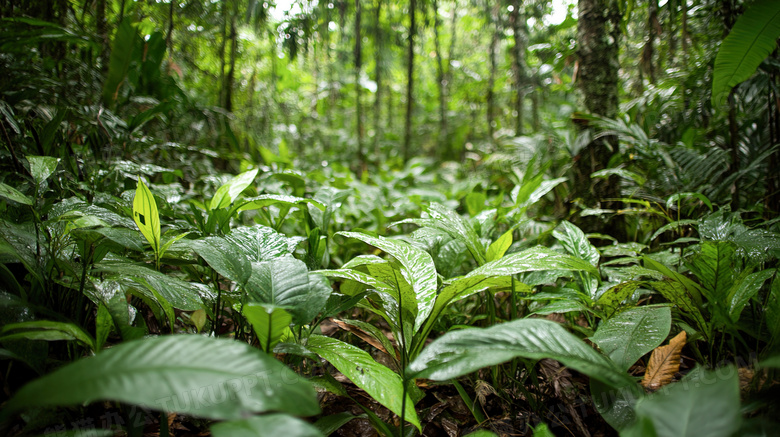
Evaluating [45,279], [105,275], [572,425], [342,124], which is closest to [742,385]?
[572,425]

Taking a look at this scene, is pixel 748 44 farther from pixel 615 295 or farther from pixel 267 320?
pixel 267 320

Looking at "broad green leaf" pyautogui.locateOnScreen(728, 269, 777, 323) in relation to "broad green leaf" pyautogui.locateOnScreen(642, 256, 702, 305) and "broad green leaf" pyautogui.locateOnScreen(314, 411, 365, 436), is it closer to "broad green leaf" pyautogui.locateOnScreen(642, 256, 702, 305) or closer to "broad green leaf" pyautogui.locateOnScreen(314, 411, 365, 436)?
"broad green leaf" pyautogui.locateOnScreen(642, 256, 702, 305)

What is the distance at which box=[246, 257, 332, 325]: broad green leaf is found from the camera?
2.41ft

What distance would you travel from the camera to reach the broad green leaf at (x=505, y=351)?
62cm

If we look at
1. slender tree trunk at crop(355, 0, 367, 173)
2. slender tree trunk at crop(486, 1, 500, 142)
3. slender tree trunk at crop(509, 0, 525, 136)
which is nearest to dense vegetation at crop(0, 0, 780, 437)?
slender tree trunk at crop(509, 0, 525, 136)

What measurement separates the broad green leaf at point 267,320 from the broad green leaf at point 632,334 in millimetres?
751

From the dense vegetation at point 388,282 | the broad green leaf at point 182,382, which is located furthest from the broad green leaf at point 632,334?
the broad green leaf at point 182,382

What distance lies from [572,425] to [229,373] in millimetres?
938

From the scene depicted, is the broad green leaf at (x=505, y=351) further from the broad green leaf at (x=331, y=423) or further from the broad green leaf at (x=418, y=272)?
the broad green leaf at (x=331, y=423)

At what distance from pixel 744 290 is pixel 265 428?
1212 millimetres

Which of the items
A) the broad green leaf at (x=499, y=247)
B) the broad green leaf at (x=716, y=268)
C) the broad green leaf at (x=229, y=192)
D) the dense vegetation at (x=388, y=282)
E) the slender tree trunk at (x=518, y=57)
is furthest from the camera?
the slender tree trunk at (x=518, y=57)

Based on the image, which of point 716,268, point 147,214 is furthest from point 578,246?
point 147,214

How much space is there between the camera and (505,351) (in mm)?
628

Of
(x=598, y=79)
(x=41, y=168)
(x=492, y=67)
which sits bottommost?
(x=41, y=168)
